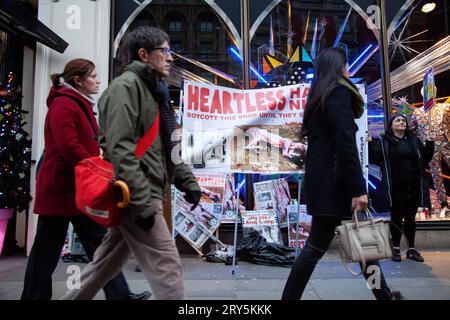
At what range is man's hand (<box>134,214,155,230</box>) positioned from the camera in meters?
2.09

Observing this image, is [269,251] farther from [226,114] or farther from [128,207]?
[128,207]

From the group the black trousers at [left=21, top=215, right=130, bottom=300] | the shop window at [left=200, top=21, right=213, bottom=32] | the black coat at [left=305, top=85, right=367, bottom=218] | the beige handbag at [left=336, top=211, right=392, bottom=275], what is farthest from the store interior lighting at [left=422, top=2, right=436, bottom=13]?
the black trousers at [left=21, top=215, right=130, bottom=300]

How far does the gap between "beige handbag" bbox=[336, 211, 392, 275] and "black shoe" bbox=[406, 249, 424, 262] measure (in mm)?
2632

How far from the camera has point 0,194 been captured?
5.27 metres

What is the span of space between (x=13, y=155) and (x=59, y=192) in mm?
3017

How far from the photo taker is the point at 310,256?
288 centimetres

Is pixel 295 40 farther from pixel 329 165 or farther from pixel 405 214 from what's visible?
pixel 329 165

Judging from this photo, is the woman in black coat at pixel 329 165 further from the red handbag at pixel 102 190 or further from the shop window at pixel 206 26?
the shop window at pixel 206 26

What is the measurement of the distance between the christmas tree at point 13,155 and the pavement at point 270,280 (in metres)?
0.85

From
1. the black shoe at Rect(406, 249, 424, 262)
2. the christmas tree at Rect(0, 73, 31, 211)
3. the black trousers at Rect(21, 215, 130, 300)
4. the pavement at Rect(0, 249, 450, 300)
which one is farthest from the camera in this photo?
the christmas tree at Rect(0, 73, 31, 211)

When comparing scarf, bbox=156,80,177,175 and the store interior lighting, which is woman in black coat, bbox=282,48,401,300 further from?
the store interior lighting

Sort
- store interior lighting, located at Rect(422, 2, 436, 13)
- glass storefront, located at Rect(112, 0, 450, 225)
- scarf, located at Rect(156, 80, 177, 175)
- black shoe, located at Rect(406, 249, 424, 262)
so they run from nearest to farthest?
scarf, located at Rect(156, 80, 177, 175)
black shoe, located at Rect(406, 249, 424, 262)
glass storefront, located at Rect(112, 0, 450, 225)
store interior lighting, located at Rect(422, 2, 436, 13)
